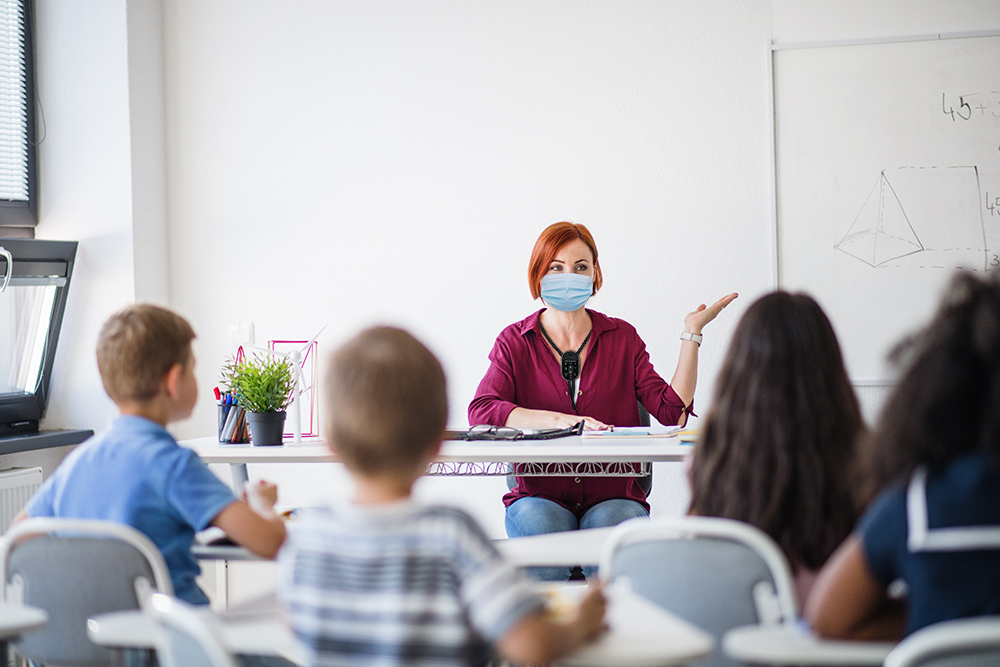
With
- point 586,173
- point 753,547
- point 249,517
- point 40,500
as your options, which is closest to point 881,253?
point 586,173

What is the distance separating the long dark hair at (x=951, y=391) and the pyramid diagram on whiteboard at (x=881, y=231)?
7.29 feet

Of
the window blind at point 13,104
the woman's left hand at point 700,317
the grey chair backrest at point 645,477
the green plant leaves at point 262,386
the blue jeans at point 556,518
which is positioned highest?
the window blind at point 13,104

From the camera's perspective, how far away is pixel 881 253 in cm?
312

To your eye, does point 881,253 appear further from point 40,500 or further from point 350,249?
point 40,500

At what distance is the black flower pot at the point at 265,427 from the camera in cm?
249

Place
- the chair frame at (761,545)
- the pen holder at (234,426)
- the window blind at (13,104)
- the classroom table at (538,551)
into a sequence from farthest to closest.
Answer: the window blind at (13,104), the pen holder at (234,426), the classroom table at (538,551), the chair frame at (761,545)

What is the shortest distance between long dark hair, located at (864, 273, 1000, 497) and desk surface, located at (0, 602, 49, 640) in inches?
44.9

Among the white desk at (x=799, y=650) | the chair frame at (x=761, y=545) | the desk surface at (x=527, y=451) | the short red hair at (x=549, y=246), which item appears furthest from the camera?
the short red hair at (x=549, y=246)

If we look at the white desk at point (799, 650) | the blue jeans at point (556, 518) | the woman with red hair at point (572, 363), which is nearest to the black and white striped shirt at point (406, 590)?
the white desk at point (799, 650)

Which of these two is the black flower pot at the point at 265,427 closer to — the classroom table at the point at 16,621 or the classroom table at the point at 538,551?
the classroom table at the point at 538,551

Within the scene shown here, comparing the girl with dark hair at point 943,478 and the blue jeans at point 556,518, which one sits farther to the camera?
the blue jeans at point 556,518

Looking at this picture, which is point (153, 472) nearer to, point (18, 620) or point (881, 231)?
point (18, 620)

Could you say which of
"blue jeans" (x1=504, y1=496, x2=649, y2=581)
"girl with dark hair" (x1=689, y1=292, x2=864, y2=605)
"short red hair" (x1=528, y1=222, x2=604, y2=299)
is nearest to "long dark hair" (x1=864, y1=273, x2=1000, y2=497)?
"girl with dark hair" (x1=689, y1=292, x2=864, y2=605)

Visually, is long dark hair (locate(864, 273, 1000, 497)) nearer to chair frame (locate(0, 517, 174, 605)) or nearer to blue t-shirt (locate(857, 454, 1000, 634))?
blue t-shirt (locate(857, 454, 1000, 634))
